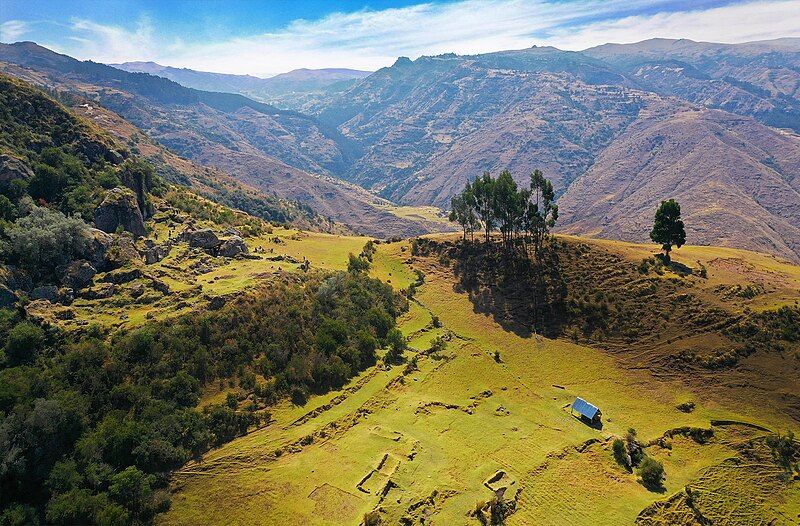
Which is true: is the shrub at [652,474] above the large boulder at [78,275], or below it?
below

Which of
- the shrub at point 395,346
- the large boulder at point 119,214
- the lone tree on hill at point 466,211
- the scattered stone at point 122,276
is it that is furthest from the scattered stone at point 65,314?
the lone tree on hill at point 466,211

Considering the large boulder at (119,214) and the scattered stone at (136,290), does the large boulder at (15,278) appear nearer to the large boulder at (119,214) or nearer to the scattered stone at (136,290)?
the scattered stone at (136,290)

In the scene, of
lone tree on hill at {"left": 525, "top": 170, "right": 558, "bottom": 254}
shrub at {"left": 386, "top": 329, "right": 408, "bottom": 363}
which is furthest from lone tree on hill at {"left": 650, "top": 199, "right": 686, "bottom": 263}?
shrub at {"left": 386, "top": 329, "right": 408, "bottom": 363}

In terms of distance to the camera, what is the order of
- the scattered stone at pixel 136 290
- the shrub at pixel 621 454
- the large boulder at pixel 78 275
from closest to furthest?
the shrub at pixel 621 454 → the large boulder at pixel 78 275 → the scattered stone at pixel 136 290

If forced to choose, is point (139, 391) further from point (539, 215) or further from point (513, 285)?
point (539, 215)

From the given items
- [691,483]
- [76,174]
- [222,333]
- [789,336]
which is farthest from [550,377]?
[76,174]

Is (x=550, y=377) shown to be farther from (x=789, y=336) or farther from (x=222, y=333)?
(x=222, y=333)

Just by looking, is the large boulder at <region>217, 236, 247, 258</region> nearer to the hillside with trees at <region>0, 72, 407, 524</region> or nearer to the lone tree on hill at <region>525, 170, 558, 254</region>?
the hillside with trees at <region>0, 72, 407, 524</region>
